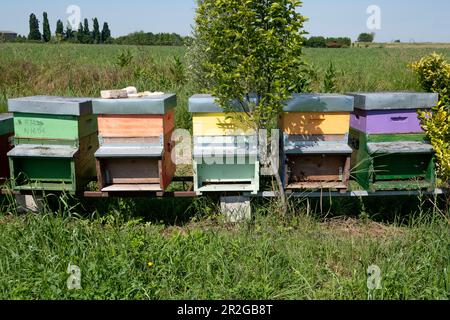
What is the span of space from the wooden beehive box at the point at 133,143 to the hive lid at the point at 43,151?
0.92 ft

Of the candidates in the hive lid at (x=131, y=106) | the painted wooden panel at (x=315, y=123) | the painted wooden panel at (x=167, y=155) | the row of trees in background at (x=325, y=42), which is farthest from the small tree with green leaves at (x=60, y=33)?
the row of trees in background at (x=325, y=42)

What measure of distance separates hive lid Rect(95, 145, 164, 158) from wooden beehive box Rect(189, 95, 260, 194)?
1.20ft

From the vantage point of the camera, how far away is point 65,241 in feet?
11.0

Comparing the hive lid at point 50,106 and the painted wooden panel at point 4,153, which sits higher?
the hive lid at point 50,106

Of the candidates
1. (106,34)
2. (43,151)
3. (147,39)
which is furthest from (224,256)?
(147,39)

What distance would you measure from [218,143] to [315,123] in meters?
0.91

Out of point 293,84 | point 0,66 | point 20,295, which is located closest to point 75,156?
point 20,295

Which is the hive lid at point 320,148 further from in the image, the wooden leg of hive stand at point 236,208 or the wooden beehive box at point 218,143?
the wooden leg of hive stand at point 236,208

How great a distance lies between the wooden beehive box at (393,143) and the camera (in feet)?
12.9

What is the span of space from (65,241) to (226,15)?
2312mm
